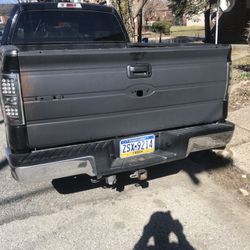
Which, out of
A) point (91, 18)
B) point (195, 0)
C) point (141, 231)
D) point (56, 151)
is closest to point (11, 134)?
point (56, 151)

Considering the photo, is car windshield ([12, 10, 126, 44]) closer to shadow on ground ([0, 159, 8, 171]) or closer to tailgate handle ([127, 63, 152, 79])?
shadow on ground ([0, 159, 8, 171])

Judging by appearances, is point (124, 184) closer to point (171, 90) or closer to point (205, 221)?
point (205, 221)

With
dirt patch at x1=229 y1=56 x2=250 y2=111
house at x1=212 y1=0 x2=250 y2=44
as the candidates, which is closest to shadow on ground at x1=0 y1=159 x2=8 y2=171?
dirt patch at x1=229 y1=56 x2=250 y2=111

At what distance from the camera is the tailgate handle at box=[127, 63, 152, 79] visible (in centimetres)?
336

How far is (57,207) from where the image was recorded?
4.07 m

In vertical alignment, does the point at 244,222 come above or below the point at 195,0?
below

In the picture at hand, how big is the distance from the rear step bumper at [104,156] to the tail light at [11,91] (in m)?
0.36

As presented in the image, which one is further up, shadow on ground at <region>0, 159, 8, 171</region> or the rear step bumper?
the rear step bumper

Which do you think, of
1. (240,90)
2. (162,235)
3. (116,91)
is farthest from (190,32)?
(162,235)

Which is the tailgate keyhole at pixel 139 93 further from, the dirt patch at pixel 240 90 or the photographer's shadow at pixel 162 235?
the dirt patch at pixel 240 90

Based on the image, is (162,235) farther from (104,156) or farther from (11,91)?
(11,91)

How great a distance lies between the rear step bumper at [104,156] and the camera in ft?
10.4

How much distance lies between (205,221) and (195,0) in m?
24.0

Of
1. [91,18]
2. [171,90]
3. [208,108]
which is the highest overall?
[91,18]
